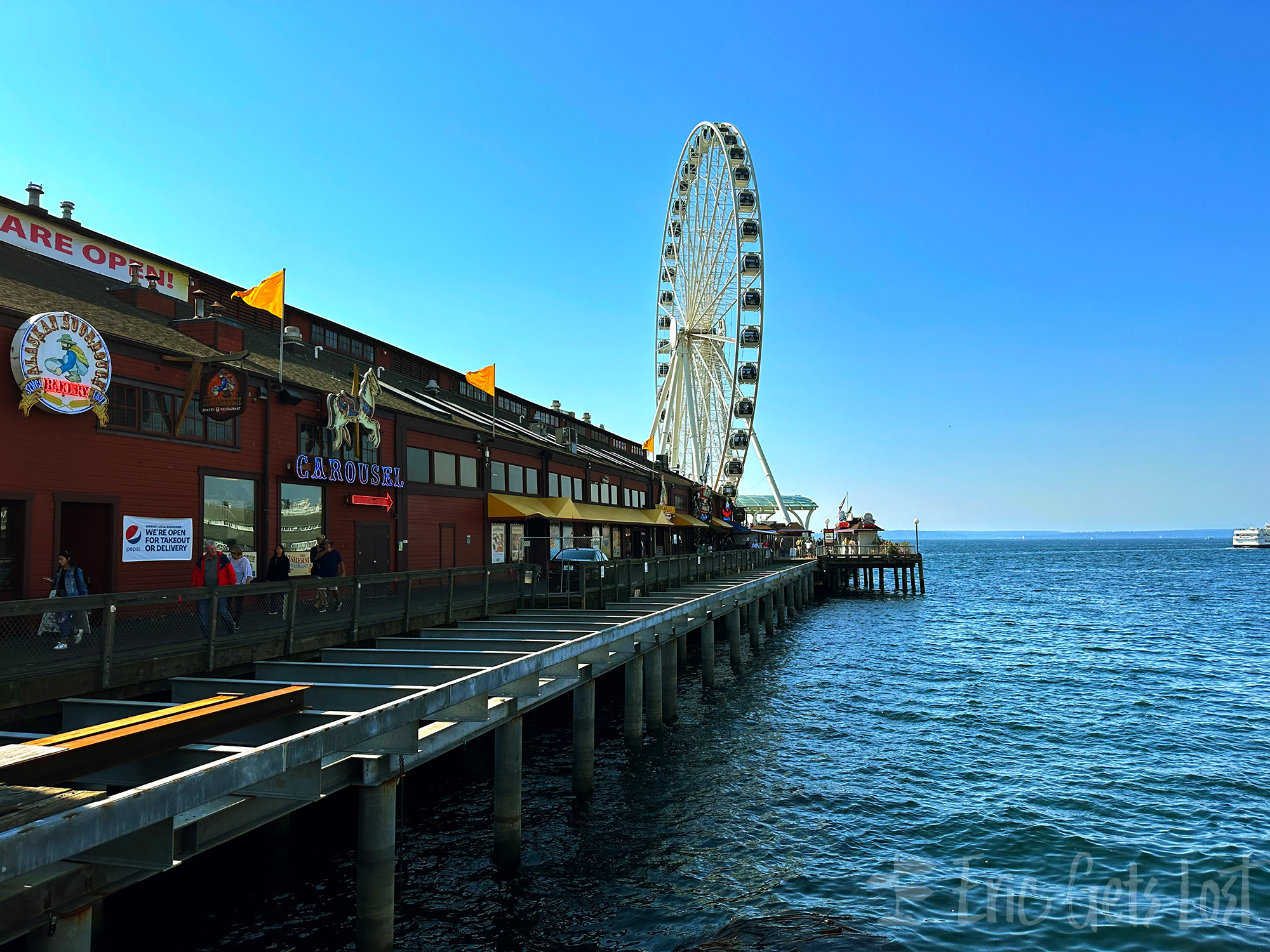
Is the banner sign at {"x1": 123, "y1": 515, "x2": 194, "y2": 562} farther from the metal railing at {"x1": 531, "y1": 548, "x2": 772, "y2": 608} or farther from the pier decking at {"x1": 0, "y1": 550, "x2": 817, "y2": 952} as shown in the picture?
the metal railing at {"x1": 531, "y1": 548, "x2": 772, "y2": 608}

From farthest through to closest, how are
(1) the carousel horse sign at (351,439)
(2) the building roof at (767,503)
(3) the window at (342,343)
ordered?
(2) the building roof at (767,503) → (3) the window at (342,343) → (1) the carousel horse sign at (351,439)

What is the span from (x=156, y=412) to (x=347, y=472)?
21.4 feet

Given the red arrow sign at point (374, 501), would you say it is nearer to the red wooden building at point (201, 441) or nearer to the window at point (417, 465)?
the red wooden building at point (201, 441)

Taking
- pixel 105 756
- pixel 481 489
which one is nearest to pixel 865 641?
pixel 481 489

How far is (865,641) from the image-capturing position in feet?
151

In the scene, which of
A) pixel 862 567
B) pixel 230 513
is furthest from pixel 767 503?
pixel 230 513

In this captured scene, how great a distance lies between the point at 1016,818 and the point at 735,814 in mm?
5610

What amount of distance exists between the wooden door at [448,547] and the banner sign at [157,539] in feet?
35.4

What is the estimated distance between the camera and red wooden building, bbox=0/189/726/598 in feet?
52.3

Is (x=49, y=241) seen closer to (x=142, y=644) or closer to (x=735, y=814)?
(x=142, y=644)

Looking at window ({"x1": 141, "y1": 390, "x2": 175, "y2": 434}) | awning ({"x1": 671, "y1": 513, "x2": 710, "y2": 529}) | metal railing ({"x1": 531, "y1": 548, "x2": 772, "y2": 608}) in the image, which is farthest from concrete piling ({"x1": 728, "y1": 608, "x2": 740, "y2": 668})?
window ({"x1": 141, "y1": 390, "x2": 175, "y2": 434})

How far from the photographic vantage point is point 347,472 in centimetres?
2456

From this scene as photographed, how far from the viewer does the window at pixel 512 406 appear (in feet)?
142

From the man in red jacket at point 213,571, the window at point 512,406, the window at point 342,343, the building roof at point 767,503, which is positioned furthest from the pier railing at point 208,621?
the building roof at point 767,503
